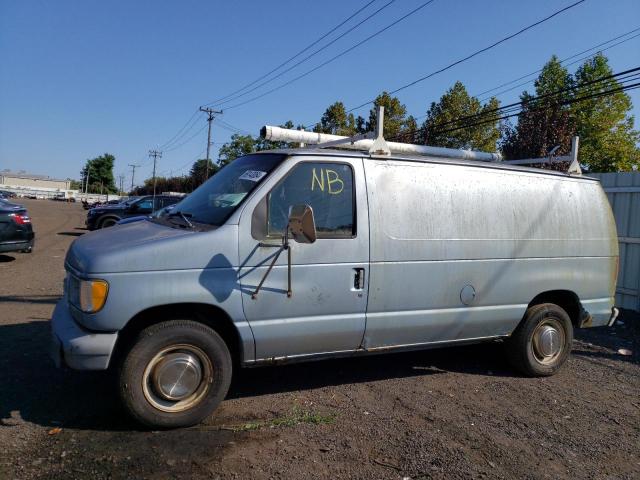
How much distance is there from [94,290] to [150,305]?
0.38 meters

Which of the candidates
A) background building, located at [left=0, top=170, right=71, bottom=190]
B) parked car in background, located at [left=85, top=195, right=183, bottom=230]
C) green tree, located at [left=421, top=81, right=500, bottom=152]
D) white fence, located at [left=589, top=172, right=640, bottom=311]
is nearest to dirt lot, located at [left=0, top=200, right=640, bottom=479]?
white fence, located at [left=589, top=172, right=640, bottom=311]

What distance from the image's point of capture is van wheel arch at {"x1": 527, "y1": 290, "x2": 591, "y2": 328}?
18.0ft

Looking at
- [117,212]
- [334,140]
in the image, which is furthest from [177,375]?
[117,212]

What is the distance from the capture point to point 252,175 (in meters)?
4.30

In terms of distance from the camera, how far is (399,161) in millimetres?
4676

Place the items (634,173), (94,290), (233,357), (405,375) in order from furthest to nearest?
(634,173) → (405,375) → (233,357) → (94,290)

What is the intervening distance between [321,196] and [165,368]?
1.80 m

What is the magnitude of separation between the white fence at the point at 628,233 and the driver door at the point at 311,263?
6.25 meters

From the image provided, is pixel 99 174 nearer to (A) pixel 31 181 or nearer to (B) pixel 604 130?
(A) pixel 31 181

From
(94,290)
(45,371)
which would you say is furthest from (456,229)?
(45,371)

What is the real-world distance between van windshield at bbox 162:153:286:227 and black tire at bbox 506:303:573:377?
3084 mm

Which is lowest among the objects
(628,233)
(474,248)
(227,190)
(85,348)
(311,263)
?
Answer: (85,348)

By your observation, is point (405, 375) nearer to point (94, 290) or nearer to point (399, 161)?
point (399, 161)

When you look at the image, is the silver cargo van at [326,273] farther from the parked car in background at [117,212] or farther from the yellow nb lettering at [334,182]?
the parked car in background at [117,212]
